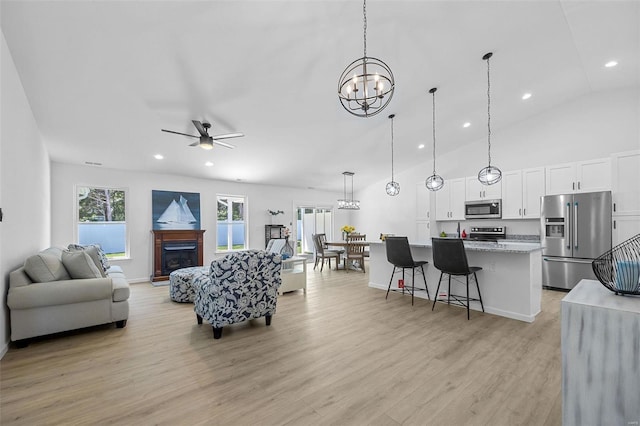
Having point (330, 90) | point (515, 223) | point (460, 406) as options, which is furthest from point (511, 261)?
point (330, 90)

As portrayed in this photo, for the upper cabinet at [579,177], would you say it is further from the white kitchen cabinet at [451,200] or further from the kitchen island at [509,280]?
the kitchen island at [509,280]

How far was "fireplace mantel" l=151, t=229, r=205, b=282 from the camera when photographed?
243 inches

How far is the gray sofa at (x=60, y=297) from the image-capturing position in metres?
2.89

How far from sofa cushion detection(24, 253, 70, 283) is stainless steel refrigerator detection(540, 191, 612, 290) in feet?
24.8

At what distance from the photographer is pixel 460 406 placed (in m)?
1.93

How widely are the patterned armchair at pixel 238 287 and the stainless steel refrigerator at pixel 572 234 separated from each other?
521 cm

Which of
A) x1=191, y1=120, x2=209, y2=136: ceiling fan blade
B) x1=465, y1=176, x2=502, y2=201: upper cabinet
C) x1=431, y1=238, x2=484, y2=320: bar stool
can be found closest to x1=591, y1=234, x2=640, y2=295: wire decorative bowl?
x1=431, y1=238, x2=484, y2=320: bar stool

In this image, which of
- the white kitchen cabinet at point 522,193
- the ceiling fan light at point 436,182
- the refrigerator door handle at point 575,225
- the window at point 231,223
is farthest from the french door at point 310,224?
the refrigerator door handle at point 575,225

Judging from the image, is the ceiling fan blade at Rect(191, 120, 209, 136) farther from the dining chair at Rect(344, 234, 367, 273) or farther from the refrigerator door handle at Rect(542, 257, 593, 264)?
the refrigerator door handle at Rect(542, 257, 593, 264)

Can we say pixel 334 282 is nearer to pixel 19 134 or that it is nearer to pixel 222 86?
pixel 222 86

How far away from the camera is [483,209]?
6324 mm

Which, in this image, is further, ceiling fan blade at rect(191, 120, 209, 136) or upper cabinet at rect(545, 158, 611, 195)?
upper cabinet at rect(545, 158, 611, 195)

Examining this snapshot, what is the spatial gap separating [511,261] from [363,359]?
2534 mm

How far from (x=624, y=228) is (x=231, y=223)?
808cm
